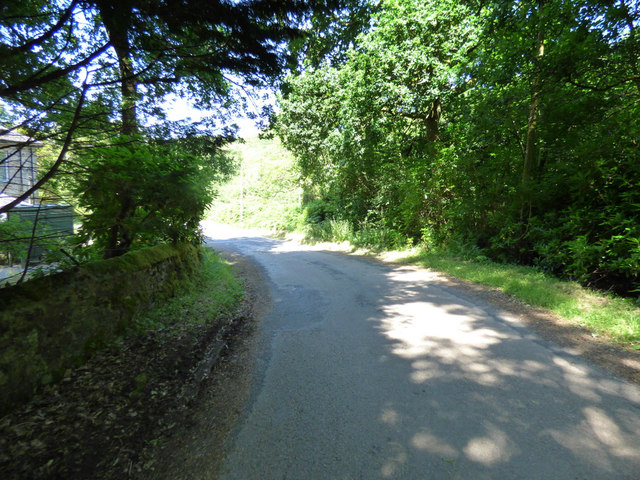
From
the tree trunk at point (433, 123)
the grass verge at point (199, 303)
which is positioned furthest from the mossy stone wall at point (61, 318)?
the tree trunk at point (433, 123)

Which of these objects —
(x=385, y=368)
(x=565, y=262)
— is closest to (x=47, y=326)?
(x=385, y=368)

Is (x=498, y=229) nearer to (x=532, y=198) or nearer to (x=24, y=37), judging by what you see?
(x=532, y=198)

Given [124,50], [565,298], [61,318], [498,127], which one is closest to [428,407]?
[61,318]

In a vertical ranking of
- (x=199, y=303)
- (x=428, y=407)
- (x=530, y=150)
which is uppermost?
(x=530, y=150)

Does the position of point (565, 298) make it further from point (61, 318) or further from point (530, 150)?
point (61, 318)

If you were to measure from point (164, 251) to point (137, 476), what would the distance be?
3.93 meters

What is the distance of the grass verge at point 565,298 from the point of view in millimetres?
4259

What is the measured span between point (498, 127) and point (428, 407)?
27.6 ft

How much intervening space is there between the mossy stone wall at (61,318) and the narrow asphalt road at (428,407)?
6.07ft

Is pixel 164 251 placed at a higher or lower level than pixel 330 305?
higher

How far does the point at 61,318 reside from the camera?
119 inches

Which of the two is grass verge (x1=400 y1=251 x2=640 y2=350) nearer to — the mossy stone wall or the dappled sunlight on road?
the dappled sunlight on road

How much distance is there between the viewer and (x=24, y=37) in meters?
2.71

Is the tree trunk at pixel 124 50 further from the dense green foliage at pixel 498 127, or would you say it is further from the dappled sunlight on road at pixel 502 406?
the dappled sunlight on road at pixel 502 406
